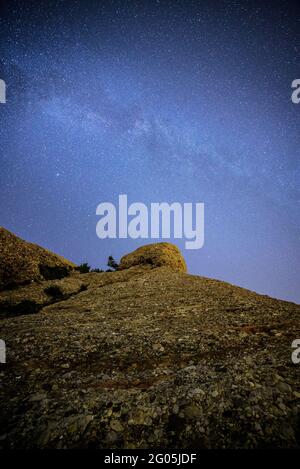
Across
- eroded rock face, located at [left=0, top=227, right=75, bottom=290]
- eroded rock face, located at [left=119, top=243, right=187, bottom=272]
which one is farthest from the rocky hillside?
eroded rock face, located at [left=119, top=243, right=187, bottom=272]

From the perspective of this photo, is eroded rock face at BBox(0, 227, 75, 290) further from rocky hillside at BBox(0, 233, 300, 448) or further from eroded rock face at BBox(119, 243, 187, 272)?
rocky hillside at BBox(0, 233, 300, 448)

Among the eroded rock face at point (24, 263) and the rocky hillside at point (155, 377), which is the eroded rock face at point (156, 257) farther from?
the rocky hillside at point (155, 377)

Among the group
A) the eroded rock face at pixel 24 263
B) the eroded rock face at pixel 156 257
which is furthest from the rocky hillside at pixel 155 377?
the eroded rock face at pixel 156 257

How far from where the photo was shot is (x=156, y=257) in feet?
80.6

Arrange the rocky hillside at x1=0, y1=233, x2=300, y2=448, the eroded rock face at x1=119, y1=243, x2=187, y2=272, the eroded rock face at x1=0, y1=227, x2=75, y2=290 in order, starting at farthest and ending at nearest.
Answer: the eroded rock face at x1=119, y1=243, x2=187, y2=272
the eroded rock face at x1=0, y1=227, x2=75, y2=290
the rocky hillside at x1=0, y1=233, x2=300, y2=448

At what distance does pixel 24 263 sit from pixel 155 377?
18102 mm

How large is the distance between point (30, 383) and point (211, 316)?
722 cm

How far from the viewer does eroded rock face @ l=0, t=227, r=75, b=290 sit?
1911cm

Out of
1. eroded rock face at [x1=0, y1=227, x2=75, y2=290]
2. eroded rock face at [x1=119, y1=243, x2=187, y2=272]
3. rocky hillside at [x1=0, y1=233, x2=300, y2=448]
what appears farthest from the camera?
eroded rock face at [x1=119, y1=243, x2=187, y2=272]

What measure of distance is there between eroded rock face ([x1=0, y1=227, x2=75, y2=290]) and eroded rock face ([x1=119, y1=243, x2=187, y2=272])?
6.32 metres

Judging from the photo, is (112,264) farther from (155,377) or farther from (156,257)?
(155,377)

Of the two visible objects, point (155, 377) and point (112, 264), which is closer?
point (155, 377)

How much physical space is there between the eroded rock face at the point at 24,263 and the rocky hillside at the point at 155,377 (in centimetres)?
875

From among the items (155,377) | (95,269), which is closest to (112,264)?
(95,269)
